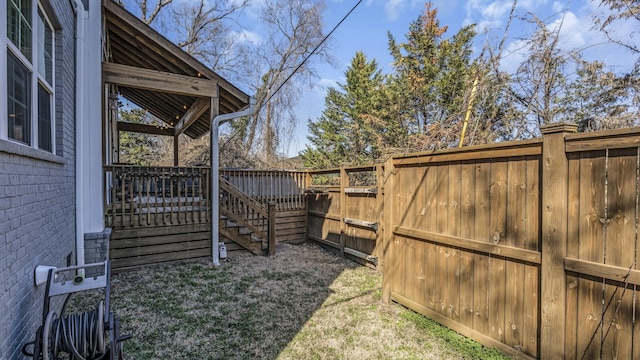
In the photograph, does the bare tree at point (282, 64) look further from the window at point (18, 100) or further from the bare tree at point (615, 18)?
the window at point (18, 100)

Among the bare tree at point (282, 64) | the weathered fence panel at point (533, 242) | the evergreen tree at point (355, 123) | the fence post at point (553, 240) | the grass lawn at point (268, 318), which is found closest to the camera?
the weathered fence panel at point (533, 242)

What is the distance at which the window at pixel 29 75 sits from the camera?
209 cm

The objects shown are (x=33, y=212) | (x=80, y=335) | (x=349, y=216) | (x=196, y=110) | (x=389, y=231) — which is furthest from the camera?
(x=196, y=110)

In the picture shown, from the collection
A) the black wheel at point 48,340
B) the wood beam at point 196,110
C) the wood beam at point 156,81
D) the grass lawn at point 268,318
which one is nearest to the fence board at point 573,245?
the grass lawn at point 268,318

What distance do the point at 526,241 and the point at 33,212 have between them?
12.7ft

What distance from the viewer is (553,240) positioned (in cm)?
230

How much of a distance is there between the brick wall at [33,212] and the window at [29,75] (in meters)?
0.16

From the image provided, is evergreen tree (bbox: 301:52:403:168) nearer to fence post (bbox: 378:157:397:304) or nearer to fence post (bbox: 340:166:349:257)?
fence post (bbox: 340:166:349:257)

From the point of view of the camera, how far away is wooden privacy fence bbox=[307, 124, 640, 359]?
1992 millimetres

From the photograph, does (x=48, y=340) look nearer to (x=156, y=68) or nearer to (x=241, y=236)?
(x=241, y=236)

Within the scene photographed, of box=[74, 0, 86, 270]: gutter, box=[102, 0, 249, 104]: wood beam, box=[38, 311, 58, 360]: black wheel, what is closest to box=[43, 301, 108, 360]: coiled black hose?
box=[38, 311, 58, 360]: black wheel

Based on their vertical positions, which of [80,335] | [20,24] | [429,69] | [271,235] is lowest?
A: [271,235]

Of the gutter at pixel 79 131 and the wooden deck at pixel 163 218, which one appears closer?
the gutter at pixel 79 131

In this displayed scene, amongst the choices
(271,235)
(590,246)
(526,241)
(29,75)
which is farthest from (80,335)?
(271,235)
